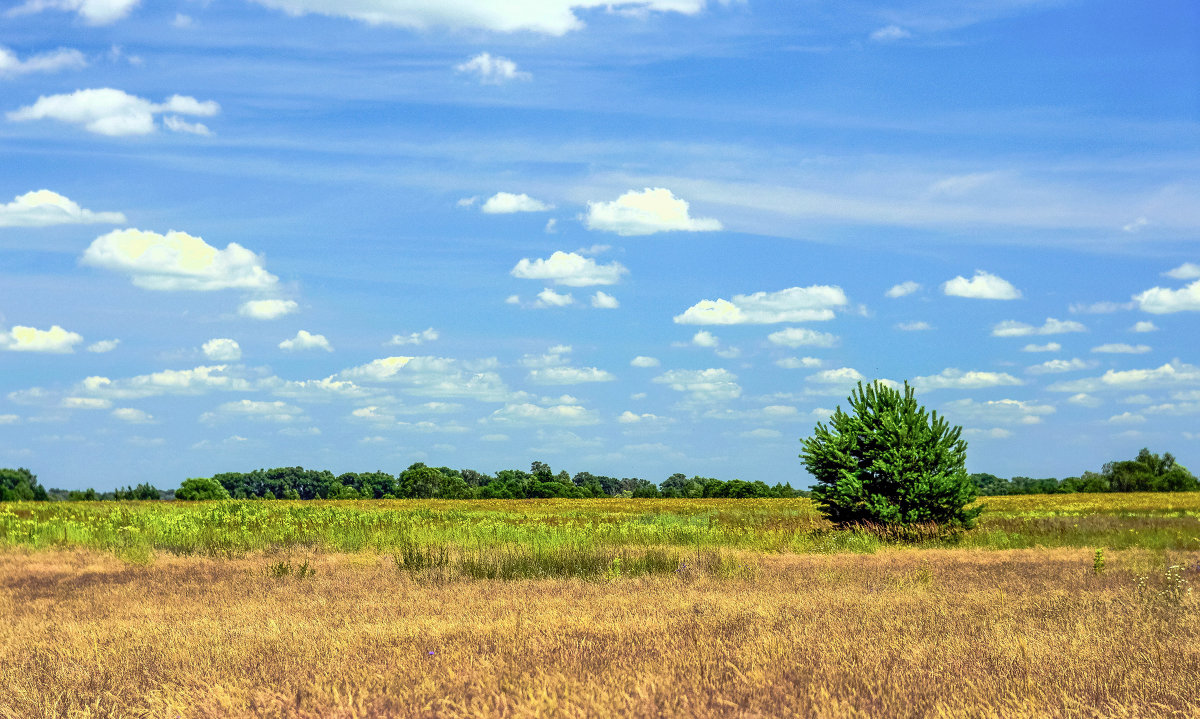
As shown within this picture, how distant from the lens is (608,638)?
7098 millimetres

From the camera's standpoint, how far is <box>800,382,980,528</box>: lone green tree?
23062 mm

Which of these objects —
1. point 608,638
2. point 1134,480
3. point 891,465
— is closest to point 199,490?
point 891,465

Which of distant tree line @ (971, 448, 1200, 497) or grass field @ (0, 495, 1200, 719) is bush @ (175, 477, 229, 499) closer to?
grass field @ (0, 495, 1200, 719)

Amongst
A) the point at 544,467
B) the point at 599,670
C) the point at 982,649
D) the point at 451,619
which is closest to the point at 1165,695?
the point at 982,649

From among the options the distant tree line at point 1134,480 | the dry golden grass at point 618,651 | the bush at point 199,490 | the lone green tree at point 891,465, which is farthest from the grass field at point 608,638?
the distant tree line at point 1134,480

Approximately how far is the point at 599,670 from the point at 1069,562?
1257 cm

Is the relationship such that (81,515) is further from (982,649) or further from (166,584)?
(982,649)

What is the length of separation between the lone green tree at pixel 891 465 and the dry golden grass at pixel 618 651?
10871mm

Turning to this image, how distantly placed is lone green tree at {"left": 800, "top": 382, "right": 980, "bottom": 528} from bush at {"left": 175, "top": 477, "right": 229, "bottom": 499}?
61.2 m

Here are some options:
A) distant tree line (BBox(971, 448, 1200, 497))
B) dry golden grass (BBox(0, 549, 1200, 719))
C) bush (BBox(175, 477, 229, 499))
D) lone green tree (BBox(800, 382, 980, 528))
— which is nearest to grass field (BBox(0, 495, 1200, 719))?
dry golden grass (BBox(0, 549, 1200, 719))

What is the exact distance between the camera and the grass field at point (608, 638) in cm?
528

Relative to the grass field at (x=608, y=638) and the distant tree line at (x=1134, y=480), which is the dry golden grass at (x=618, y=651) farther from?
the distant tree line at (x=1134, y=480)

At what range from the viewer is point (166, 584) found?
1370cm

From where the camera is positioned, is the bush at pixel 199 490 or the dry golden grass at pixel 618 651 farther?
the bush at pixel 199 490
